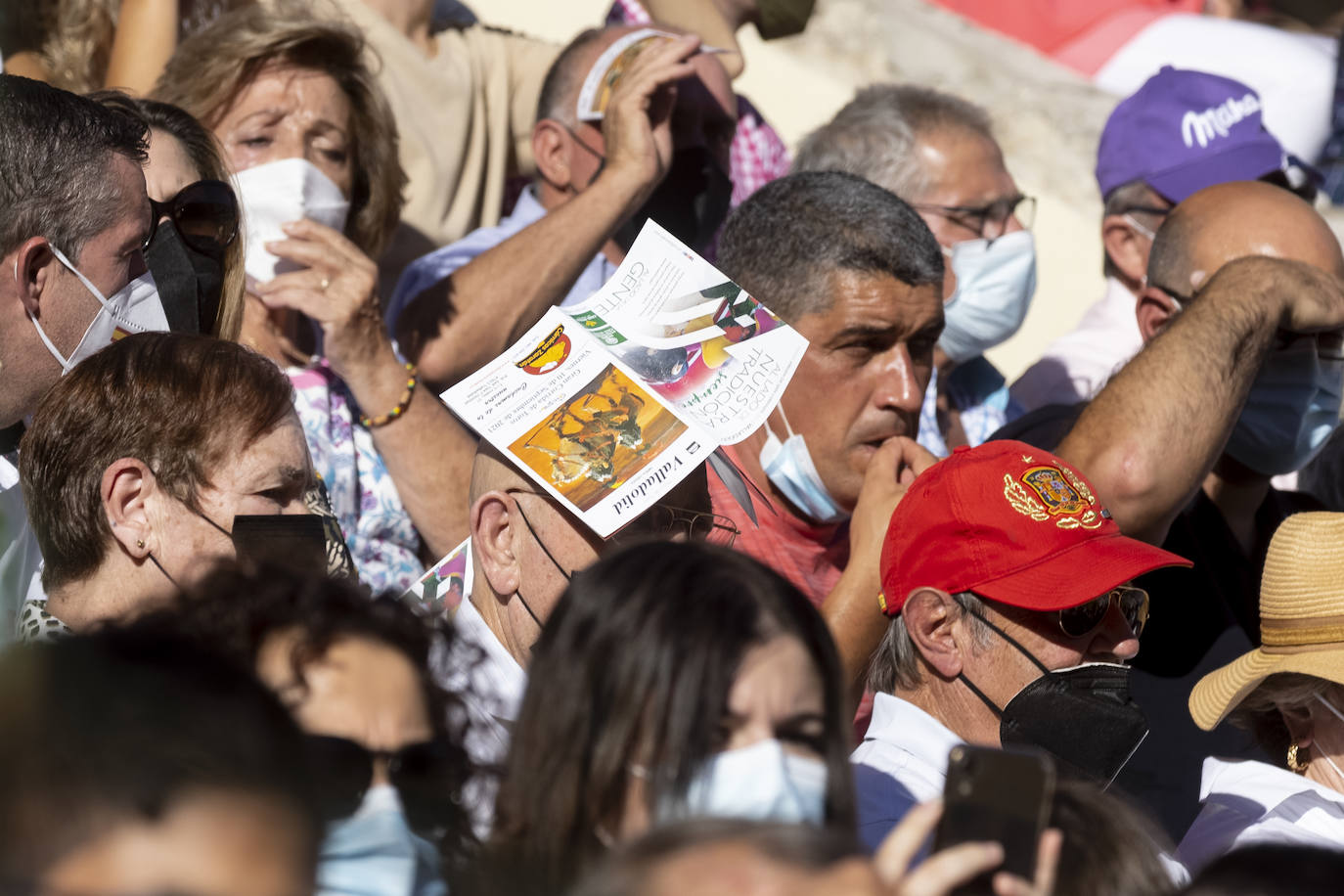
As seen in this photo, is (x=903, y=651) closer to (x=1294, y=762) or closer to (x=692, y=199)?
(x=1294, y=762)

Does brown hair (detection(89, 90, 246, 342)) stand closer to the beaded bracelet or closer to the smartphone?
the beaded bracelet

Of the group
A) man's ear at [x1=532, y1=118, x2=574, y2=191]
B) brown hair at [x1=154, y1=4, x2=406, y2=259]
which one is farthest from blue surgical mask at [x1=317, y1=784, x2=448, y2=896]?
man's ear at [x1=532, y1=118, x2=574, y2=191]

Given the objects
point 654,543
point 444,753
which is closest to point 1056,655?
point 654,543

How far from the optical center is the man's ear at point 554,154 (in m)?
4.75

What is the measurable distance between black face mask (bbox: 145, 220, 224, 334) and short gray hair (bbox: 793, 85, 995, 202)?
2275mm

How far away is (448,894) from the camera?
190cm

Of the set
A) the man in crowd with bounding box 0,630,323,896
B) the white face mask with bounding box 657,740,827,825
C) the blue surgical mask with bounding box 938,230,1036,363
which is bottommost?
the blue surgical mask with bounding box 938,230,1036,363

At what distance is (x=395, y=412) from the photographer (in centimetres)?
380

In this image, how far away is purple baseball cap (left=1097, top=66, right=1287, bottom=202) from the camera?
16.9ft

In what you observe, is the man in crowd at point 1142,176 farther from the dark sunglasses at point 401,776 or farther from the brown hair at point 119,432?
the dark sunglasses at point 401,776

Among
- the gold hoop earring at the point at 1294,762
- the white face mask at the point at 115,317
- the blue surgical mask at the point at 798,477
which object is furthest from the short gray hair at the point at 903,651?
the white face mask at the point at 115,317

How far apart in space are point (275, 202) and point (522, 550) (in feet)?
4.86

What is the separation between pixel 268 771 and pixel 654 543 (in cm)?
65

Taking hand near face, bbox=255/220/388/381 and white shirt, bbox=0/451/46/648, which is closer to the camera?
white shirt, bbox=0/451/46/648
